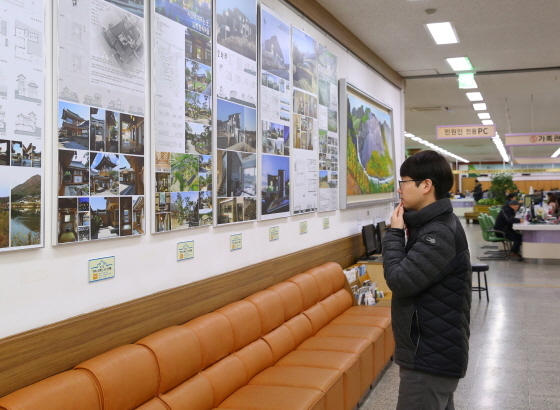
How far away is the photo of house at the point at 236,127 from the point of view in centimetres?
392

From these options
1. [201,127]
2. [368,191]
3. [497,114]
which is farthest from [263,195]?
[497,114]

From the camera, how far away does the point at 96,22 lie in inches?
109

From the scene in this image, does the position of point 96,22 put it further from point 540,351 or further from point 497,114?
point 497,114

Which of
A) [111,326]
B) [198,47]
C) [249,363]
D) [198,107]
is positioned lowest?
[249,363]

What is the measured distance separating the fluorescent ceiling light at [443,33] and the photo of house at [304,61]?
1.94 metres

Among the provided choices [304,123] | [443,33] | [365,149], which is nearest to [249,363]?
[304,123]

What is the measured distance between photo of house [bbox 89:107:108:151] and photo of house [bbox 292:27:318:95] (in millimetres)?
2702

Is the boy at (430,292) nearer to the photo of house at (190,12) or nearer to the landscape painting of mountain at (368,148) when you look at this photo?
the photo of house at (190,12)

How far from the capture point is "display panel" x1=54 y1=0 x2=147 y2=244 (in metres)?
2.58

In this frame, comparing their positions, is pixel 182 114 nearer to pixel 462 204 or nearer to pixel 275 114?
pixel 275 114

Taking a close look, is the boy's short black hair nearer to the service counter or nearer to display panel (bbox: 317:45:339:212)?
display panel (bbox: 317:45:339:212)

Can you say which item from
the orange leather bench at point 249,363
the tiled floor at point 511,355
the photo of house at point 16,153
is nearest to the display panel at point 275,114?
the orange leather bench at point 249,363

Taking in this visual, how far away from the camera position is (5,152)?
89.2 inches

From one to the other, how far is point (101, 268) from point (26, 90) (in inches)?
36.2
